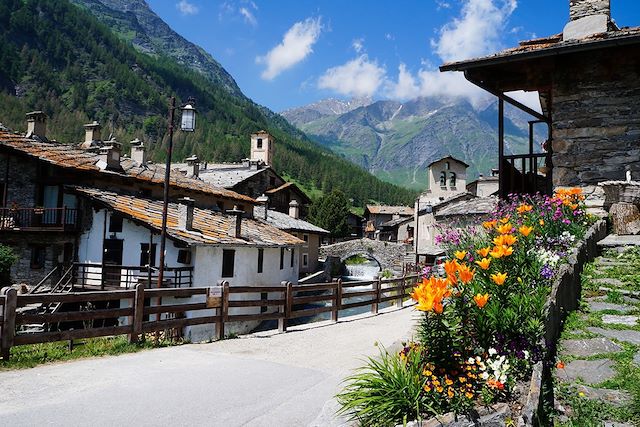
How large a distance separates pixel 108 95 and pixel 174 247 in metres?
125

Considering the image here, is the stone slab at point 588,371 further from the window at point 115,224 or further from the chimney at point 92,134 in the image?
the chimney at point 92,134

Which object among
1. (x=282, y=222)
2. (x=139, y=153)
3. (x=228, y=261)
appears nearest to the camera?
(x=228, y=261)

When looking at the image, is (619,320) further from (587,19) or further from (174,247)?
(174,247)

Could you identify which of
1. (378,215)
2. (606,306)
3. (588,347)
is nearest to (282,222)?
(606,306)

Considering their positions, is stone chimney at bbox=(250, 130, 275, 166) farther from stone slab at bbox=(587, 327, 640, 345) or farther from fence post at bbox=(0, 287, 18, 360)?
stone slab at bbox=(587, 327, 640, 345)

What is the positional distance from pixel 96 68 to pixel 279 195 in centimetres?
10999

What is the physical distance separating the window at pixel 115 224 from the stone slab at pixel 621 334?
1916 centimetres

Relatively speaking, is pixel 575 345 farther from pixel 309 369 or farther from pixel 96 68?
pixel 96 68

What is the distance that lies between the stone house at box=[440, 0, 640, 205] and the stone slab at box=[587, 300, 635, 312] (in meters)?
4.32

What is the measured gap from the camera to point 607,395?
3896 millimetres

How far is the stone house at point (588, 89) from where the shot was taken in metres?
9.64

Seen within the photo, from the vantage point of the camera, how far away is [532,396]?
3445 millimetres

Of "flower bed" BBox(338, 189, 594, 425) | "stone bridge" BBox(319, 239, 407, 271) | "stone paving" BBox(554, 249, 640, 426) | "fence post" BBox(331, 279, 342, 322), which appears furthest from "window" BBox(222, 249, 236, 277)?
"stone bridge" BBox(319, 239, 407, 271)

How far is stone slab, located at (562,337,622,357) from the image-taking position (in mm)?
4676
